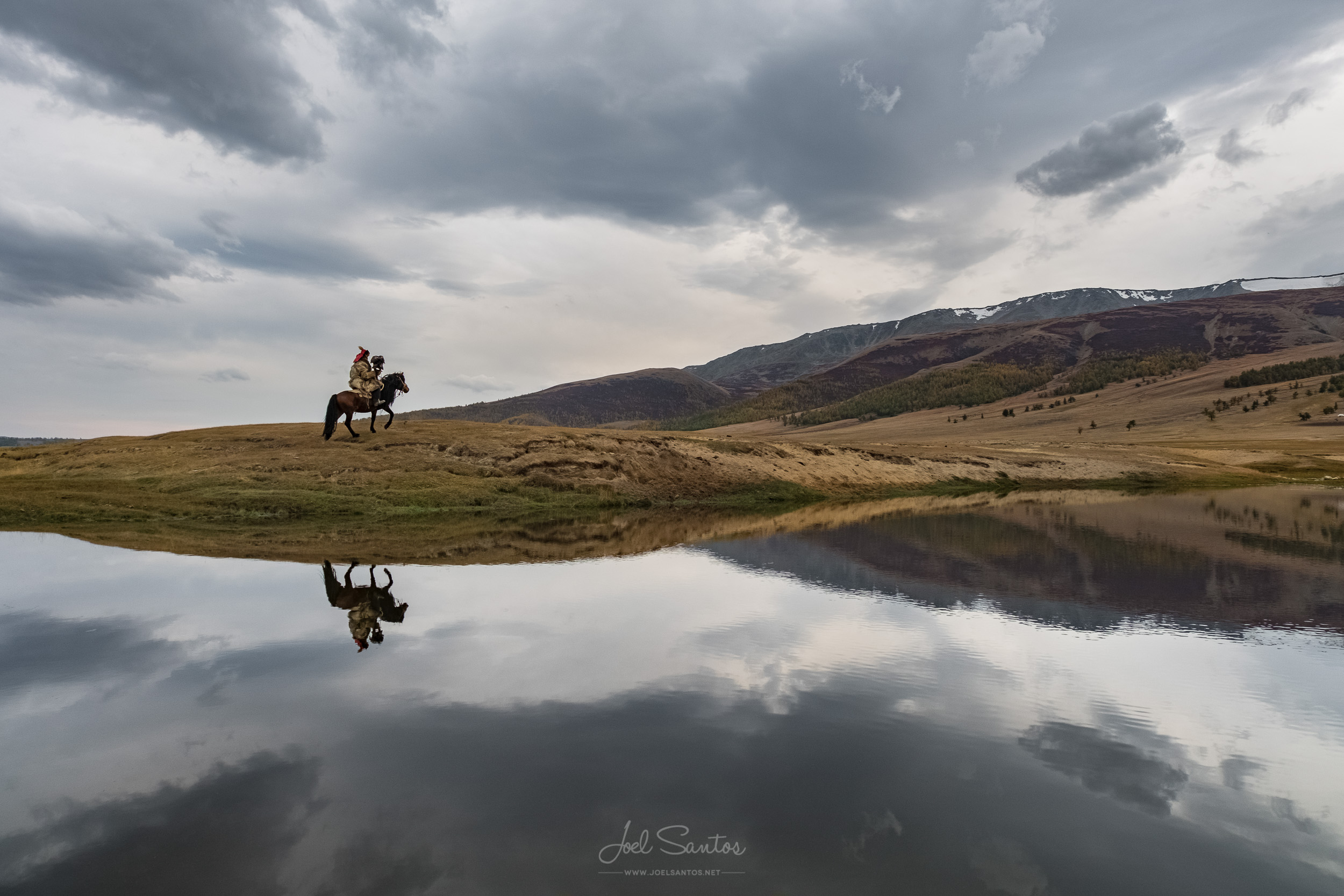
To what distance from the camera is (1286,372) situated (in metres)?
182

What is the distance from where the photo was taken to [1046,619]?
18.2m

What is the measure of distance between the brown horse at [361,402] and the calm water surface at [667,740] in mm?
27239

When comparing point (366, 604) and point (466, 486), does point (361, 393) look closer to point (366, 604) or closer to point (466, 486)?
point (466, 486)

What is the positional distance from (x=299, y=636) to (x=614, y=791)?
34.6 feet

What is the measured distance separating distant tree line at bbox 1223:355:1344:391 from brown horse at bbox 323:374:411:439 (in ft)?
684

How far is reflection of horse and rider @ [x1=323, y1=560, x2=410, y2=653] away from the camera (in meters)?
16.2

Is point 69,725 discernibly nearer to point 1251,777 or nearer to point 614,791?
point 614,791

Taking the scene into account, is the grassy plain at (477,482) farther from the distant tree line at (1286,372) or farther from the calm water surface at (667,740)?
the distant tree line at (1286,372)

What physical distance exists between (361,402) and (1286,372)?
751 feet

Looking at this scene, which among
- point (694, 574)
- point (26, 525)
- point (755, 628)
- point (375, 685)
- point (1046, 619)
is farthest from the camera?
point (26, 525)

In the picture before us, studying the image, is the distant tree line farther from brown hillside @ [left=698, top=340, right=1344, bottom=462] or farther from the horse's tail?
the horse's tail

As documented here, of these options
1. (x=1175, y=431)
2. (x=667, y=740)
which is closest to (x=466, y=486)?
(x=667, y=740)

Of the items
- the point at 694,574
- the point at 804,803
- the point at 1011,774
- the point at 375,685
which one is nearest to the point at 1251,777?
the point at 1011,774

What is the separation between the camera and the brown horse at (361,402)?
47625 millimetres
